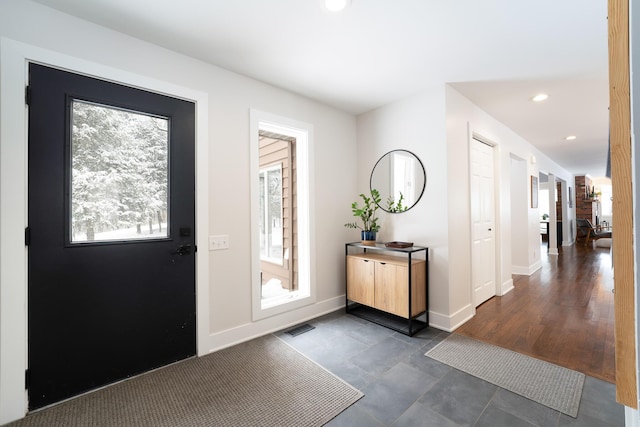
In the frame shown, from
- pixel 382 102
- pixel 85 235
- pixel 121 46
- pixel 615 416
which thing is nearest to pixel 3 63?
pixel 121 46

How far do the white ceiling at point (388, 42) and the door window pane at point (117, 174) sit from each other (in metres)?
0.68

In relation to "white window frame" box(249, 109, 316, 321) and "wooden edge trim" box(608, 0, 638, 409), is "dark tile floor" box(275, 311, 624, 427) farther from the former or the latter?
"wooden edge trim" box(608, 0, 638, 409)

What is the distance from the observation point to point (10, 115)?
5.48 feet

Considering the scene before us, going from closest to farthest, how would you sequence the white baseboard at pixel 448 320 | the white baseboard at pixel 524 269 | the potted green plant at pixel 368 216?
the white baseboard at pixel 448 320 < the potted green plant at pixel 368 216 < the white baseboard at pixel 524 269

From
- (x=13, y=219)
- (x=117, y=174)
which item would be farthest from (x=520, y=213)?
(x=13, y=219)

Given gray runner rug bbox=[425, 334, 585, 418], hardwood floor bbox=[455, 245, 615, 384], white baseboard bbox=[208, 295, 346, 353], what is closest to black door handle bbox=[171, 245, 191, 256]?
white baseboard bbox=[208, 295, 346, 353]

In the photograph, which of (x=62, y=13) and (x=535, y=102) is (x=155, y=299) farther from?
(x=535, y=102)

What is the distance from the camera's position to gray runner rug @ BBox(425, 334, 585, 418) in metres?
1.82

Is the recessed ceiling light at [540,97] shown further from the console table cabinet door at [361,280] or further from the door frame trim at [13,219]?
the door frame trim at [13,219]

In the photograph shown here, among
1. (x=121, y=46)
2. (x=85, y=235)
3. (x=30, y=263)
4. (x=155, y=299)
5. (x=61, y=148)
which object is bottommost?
(x=155, y=299)

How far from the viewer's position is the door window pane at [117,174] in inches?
75.5

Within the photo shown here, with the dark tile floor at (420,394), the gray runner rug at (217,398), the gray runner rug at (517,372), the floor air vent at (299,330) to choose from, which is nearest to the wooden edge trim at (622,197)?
the dark tile floor at (420,394)

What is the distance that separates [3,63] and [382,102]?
3231 millimetres

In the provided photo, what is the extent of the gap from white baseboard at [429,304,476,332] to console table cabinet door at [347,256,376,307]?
67cm
